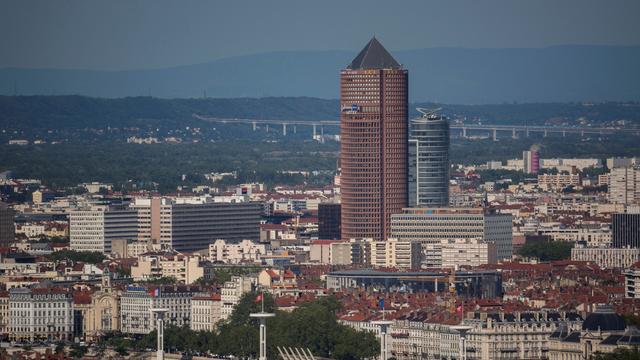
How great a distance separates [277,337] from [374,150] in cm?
4200

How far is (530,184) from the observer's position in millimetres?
180125

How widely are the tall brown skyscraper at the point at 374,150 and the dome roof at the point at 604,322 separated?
154 ft

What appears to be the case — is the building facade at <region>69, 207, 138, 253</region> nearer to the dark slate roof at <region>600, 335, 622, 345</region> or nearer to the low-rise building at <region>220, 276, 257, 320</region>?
the low-rise building at <region>220, 276, 257, 320</region>

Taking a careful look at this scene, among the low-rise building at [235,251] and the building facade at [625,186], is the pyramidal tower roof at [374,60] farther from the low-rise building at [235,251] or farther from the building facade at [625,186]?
the building facade at [625,186]

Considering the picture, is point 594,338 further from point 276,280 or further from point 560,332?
point 276,280

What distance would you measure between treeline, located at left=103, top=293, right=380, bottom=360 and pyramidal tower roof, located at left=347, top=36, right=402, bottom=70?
116ft

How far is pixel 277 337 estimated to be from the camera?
77.9 m

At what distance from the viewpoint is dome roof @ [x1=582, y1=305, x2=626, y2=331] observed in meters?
70.2

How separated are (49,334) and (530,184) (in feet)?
302

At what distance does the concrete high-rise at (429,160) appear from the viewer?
124 meters

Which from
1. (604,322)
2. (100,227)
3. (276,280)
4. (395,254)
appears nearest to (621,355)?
(604,322)

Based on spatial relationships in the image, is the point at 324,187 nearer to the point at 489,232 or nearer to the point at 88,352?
the point at 489,232

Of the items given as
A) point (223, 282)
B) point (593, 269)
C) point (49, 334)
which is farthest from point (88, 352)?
point (593, 269)

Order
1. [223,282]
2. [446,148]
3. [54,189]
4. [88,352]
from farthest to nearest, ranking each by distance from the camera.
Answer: [54,189]
[446,148]
[223,282]
[88,352]
